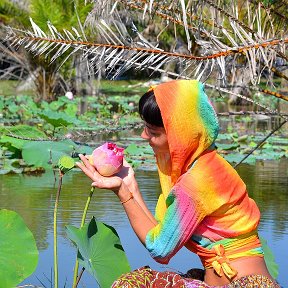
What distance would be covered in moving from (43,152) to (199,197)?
423 cm

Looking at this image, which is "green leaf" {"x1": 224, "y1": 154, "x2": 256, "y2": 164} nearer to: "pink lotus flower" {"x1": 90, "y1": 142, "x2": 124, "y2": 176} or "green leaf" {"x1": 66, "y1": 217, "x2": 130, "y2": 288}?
"green leaf" {"x1": 66, "y1": 217, "x2": 130, "y2": 288}

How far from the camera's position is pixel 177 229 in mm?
2859

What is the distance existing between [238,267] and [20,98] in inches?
593

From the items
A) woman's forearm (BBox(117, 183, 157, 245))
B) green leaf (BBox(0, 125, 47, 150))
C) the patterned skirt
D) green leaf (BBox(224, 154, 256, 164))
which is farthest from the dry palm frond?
green leaf (BBox(224, 154, 256, 164))

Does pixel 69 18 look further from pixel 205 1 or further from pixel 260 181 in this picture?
pixel 205 1

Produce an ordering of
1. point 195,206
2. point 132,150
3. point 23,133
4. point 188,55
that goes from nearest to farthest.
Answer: point 195,206 → point 188,55 → point 23,133 → point 132,150

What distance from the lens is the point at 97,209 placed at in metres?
5.78

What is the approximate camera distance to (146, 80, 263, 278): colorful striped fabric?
113 inches

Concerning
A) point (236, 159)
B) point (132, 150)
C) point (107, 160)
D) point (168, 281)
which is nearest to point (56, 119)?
point (132, 150)

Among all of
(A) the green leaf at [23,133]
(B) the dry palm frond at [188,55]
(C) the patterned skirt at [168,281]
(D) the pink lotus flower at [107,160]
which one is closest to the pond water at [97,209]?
(A) the green leaf at [23,133]

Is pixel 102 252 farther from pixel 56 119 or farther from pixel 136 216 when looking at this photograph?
pixel 56 119

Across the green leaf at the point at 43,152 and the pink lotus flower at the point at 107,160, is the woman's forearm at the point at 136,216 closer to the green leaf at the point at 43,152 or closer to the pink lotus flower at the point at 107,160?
the pink lotus flower at the point at 107,160

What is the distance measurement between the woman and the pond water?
1163mm

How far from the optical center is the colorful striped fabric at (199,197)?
2861 millimetres
